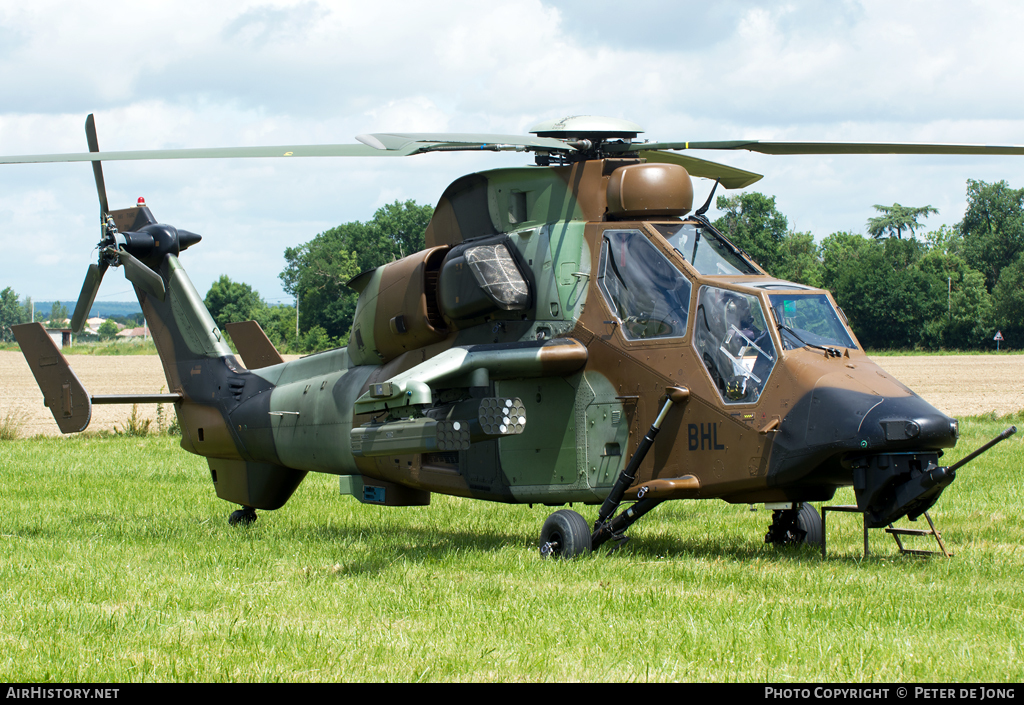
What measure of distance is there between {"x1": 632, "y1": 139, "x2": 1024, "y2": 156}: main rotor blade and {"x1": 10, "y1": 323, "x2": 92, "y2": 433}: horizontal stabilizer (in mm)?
6957

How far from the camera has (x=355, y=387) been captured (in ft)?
36.9

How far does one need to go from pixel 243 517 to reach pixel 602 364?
5.89 m

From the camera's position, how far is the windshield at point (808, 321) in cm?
814

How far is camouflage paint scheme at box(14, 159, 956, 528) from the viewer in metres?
7.82

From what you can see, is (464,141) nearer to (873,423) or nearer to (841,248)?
(873,423)

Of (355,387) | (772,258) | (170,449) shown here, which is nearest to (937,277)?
(772,258)

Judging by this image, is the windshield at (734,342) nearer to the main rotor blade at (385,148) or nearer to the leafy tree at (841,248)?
the main rotor blade at (385,148)

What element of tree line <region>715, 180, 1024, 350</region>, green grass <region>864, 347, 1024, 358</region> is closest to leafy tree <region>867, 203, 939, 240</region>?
tree line <region>715, 180, 1024, 350</region>

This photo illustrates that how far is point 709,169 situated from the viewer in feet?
35.3

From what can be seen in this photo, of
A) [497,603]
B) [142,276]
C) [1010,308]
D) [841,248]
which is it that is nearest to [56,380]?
[142,276]

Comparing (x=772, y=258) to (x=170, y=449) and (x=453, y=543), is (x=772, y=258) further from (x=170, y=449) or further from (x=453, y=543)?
(x=453, y=543)

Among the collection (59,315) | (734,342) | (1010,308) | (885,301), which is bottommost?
(59,315)

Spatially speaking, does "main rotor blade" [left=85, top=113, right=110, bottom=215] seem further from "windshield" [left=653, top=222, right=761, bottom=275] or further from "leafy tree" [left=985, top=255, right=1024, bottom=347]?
"leafy tree" [left=985, top=255, right=1024, bottom=347]

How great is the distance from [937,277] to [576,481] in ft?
243
